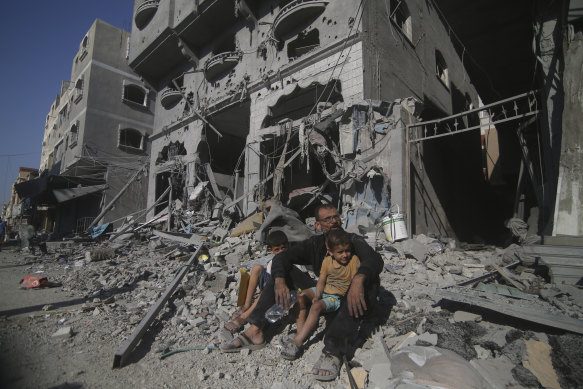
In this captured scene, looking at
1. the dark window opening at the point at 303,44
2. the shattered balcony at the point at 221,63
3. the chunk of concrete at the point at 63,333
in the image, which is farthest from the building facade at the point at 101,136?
the chunk of concrete at the point at 63,333

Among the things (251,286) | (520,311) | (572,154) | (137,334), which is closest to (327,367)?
(251,286)

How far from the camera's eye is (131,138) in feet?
74.1

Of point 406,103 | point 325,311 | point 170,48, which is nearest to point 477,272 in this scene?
point 325,311

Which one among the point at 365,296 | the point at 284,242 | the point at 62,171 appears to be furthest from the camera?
the point at 62,171

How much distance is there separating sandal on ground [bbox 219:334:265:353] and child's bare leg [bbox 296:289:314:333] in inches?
19.8

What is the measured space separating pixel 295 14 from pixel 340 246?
31.9 ft

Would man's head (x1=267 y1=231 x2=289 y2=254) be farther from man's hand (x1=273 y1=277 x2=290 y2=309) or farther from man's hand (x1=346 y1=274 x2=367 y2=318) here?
man's hand (x1=346 y1=274 x2=367 y2=318)

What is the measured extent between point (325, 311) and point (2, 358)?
11.0 feet

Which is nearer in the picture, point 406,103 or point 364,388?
point 364,388

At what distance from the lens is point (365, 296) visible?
2.85m

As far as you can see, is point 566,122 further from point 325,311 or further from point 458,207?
point 458,207

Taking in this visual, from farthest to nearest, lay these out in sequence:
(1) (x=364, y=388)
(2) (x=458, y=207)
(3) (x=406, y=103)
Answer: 1. (2) (x=458, y=207)
2. (3) (x=406, y=103)
3. (1) (x=364, y=388)

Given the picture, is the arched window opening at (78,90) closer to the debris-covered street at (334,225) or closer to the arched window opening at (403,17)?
the debris-covered street at (334,225)

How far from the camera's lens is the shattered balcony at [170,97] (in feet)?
51.8
